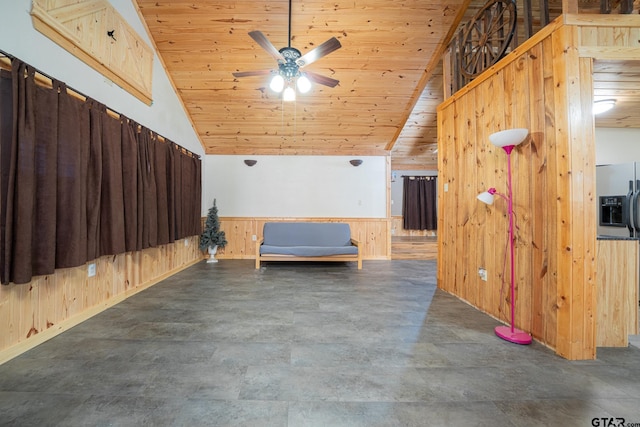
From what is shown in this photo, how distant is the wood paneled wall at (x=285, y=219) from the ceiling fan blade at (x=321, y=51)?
3584 millimetres

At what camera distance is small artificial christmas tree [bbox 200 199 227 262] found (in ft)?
17.5

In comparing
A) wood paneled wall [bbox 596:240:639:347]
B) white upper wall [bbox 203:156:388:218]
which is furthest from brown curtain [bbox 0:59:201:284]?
wood paneled wall [bbox 596:240:639:347]

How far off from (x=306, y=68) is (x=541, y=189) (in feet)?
11.6

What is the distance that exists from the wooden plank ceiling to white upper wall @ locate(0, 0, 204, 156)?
0.28 m

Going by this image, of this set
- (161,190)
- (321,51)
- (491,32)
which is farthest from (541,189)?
(161,190)

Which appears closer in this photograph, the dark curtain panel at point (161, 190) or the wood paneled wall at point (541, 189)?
the wood paneled wall at point (541, 189)

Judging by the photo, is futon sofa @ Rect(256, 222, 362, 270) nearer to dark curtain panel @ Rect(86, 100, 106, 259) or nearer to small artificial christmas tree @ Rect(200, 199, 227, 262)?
small artificial christmas tree @ Rect(200, 199, 227, 262)

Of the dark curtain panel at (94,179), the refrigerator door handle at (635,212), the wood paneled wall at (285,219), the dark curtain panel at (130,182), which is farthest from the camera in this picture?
the wood paneled wall at (285,219)

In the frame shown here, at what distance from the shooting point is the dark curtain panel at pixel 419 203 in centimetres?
915

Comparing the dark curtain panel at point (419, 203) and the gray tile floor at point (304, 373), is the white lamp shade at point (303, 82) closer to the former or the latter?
the gray tile floor at point (304, 373)

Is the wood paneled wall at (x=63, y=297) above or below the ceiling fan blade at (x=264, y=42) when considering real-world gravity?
below

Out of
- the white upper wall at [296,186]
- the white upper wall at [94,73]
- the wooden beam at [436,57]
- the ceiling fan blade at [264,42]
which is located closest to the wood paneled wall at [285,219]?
the white upper wall at [296,186]

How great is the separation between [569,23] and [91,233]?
411 cm

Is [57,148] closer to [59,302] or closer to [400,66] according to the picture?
[59,302]
